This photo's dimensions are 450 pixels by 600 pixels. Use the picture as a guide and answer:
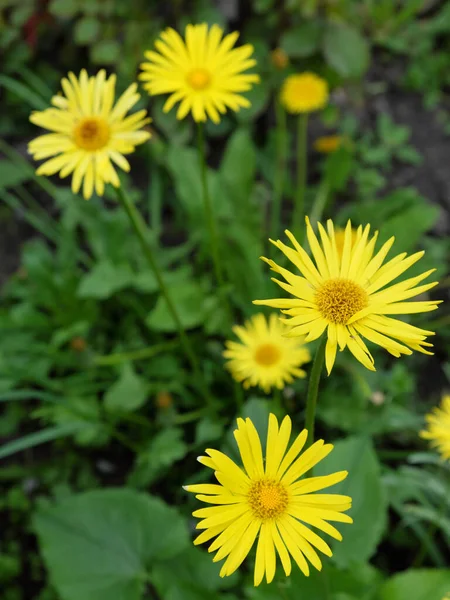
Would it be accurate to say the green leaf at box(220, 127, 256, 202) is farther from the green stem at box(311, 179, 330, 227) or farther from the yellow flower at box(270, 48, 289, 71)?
the yellow flower at box(270, 48, 289, 71)

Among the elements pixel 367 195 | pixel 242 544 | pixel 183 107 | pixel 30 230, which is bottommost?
pixel 242 544

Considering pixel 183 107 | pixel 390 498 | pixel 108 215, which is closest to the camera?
pixel 183 107

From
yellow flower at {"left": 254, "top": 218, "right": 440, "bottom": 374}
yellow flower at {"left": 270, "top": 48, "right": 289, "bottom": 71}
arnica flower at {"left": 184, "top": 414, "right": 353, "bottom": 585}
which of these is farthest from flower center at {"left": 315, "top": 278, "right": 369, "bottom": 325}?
yellow flower at {"left": 270, "top": 48, "right": 289, "bottom": 71}

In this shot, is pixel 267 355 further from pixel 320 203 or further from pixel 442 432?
pixel 320 203

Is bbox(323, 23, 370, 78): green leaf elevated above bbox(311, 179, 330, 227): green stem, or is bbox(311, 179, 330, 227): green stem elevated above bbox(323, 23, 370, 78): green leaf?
bbox(323, 23, 370, 78): green leaf

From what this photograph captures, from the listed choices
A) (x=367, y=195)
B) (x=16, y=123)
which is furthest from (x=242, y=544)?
(x=16, y=123)

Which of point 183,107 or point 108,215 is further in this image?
point 108,215

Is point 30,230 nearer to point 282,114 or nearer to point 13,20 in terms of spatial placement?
point 13,20
